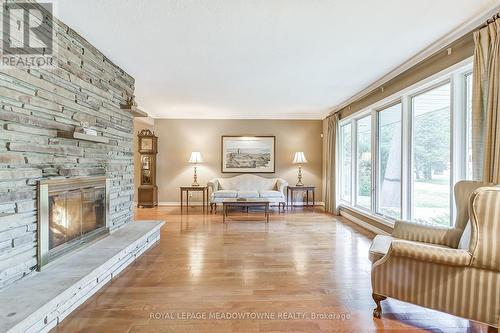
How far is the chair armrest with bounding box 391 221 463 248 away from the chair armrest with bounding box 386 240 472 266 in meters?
0.57

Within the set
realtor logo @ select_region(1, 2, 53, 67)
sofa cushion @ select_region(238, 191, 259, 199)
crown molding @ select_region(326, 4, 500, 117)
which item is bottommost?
sofa cushion @ select_region(238, 191, 259, 199)

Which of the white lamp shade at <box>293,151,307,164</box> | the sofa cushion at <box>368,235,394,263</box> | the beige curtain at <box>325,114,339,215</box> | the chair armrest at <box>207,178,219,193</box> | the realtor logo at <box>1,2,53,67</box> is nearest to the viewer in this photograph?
the realtor logo at <box>1,2,53,67</box>

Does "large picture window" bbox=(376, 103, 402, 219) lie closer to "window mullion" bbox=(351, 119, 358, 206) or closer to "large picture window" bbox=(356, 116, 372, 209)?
"large picture window" bbox=(356, 116, 372, 209)

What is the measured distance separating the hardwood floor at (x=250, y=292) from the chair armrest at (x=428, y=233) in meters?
0.60

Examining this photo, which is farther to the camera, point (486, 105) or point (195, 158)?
Answer: point (195, 158)

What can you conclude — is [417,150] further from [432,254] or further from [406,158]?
[432,254]

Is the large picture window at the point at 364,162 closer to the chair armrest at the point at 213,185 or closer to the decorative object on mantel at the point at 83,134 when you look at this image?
the chair armrest at the point at 213,185

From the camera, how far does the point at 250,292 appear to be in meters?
2.35

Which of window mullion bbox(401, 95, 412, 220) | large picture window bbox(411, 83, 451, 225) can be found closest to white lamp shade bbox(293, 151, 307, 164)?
window mullion bbox(401, 95, 412, 220)

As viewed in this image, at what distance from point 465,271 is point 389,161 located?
2680mm

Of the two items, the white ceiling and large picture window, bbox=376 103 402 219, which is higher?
the white ceiling

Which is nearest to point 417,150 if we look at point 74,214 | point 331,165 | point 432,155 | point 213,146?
point 432,155

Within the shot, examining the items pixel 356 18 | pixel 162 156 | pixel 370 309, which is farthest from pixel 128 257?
pixel 162 156

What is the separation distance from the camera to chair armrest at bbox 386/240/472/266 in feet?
5.55
